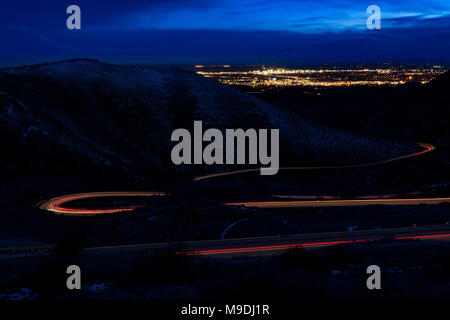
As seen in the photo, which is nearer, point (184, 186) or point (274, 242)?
point (274, 242)

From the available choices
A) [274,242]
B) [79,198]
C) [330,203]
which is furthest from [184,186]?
[274,242]

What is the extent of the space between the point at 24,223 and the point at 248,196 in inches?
705

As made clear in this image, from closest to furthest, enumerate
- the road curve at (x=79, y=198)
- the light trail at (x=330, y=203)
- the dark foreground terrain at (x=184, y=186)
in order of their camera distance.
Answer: the dark foreground terrain at (x=184, y=186)
the road curve at (x=79, y=198)
the light trail at (x=330, y=203)

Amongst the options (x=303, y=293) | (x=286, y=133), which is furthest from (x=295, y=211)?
(x=286, y=133)

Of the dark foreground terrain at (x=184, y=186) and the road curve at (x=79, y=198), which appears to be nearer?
the dark foreground terrain at (x=184, y=186)

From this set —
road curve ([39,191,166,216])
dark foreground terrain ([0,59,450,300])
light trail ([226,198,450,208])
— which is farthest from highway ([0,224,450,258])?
road curve ([39,191,166,216])

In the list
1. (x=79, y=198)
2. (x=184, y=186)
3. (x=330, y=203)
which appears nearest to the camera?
(x=330, y=203)

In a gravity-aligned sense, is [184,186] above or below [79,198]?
below

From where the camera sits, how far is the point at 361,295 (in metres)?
9.36

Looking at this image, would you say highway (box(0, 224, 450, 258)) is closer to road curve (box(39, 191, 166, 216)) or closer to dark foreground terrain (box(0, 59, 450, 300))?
dark foreground terrain (box(0, 59, 450, 300))

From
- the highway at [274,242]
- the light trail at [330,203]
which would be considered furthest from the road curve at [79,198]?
the highway at [274,242]

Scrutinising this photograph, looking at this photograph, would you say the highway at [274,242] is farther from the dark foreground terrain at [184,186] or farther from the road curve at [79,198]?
the road curve at [79,198]

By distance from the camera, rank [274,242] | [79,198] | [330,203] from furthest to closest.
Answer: [79,198] → [330,203] → [274,242]

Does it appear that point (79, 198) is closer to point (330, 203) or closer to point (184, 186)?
point (184, 186)
